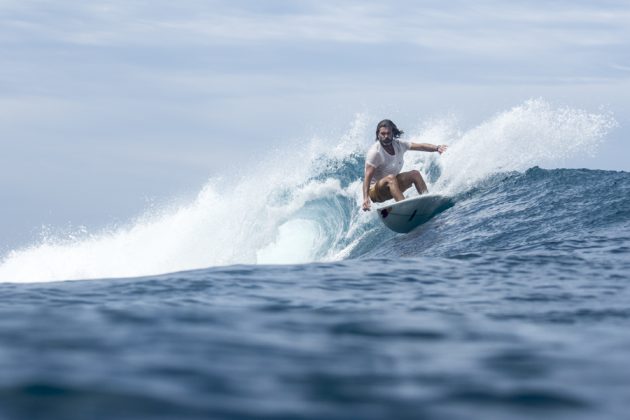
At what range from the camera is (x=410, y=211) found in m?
14.1

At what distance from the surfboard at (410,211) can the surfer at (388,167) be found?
168mm

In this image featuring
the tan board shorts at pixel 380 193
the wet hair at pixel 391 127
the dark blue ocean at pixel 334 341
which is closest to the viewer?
the dark blue ocean at pixel 334 341

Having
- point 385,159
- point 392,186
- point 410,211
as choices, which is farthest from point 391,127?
point 410,211

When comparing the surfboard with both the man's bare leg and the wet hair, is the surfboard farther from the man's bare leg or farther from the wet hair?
the wet hair

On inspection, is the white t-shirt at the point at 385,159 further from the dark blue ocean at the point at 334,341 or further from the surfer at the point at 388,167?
the dark blue ocean at the point at 334,341

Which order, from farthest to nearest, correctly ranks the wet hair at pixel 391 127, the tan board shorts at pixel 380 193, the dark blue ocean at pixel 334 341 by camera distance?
the tan board shorts at pixel 380 193 < the wet hair at pixel 391 127 < the dark blue ocean at pixel 334 341

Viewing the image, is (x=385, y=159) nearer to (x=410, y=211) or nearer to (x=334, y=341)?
(x=410, y=211)

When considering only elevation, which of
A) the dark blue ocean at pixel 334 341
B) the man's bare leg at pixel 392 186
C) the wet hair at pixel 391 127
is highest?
the wet hair at pixel 391 127

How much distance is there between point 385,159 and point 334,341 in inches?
363

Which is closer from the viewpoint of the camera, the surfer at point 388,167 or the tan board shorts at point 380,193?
the surfer at point 388,167

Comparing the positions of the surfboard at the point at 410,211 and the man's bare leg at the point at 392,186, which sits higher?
the man's bare leg at the point at 392,186

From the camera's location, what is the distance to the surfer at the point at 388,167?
13914 mm

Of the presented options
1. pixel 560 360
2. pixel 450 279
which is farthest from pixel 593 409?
pixel 450 279

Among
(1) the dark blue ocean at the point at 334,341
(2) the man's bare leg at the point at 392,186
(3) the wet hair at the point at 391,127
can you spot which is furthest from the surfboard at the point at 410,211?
(1) the dark blue ocean at the point at 334,341
